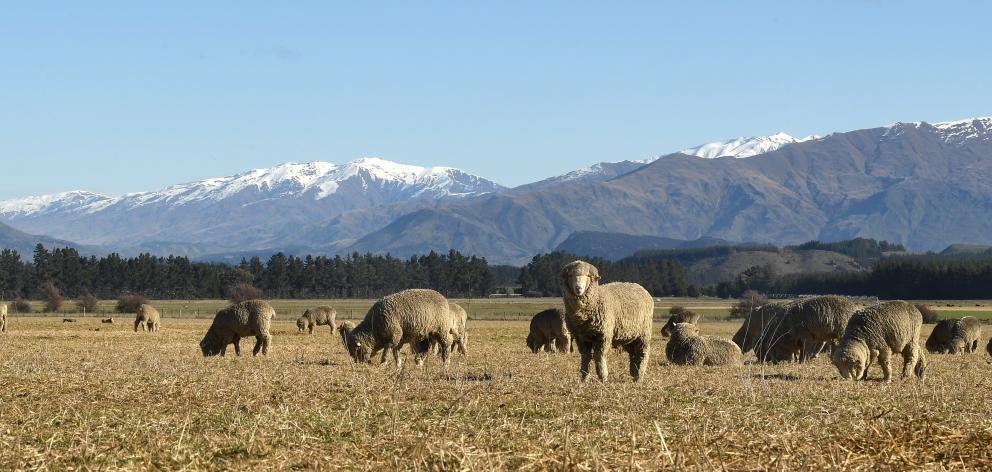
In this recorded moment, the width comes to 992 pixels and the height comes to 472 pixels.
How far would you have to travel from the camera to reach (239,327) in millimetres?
34188

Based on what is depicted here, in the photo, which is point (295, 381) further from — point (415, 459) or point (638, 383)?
point (415, 459)

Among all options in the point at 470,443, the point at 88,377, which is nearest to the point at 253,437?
the point at 470,443

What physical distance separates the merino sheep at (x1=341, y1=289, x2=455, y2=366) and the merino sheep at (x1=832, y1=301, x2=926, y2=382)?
971 centimetres

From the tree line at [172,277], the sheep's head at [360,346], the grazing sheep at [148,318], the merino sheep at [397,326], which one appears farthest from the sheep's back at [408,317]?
the tree line at [172,277]

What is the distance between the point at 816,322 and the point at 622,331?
1231cm

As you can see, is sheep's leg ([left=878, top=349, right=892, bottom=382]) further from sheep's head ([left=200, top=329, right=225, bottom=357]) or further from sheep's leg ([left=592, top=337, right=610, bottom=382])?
sheep's head ([left=200, top=329, right=225, bottom=357])

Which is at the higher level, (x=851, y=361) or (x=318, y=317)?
(x=318, y=317)

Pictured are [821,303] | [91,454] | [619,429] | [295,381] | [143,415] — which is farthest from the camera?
[821,303]

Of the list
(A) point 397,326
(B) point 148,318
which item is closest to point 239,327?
(A) point 397,326

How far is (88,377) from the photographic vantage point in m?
19.7

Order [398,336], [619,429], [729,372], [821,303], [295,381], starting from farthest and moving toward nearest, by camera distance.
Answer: [821,303] → [398,336] → [729,372] → [295,381] → [619,429]

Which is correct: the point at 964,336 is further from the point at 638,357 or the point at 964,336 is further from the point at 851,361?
the point at 638,357

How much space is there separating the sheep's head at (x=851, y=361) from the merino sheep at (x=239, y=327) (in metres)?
18.0

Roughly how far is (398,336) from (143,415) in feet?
43.6
